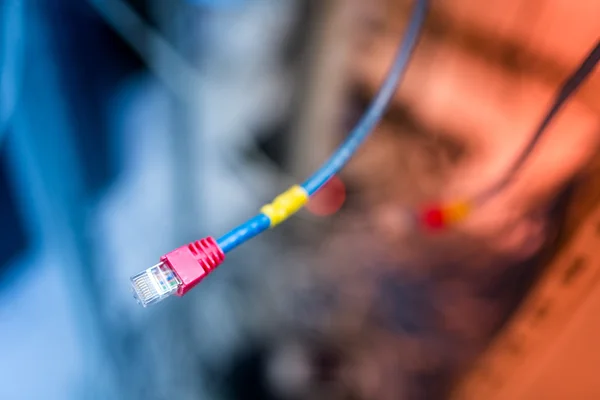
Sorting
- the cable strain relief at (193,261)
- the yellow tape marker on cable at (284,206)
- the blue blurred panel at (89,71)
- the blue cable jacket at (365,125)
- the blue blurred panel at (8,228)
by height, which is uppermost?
the blue blurred panel at (89,71)

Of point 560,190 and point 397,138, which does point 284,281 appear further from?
point 560,190

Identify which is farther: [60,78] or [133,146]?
[133,146]

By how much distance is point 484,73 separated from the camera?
0.70 metres

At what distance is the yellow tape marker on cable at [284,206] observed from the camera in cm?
36

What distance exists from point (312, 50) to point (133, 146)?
364 mm

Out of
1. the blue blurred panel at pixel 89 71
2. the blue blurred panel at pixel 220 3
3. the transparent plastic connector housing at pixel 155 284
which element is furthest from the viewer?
the blue blurred panel at pixel 220 3

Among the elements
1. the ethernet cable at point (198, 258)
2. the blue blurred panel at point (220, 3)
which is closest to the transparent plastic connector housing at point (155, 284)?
the ethernet cable at point (198, 258)

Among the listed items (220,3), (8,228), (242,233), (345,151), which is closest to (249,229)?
(242,233)

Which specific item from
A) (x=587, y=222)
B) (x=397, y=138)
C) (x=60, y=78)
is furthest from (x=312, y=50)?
(x=587, y=222)

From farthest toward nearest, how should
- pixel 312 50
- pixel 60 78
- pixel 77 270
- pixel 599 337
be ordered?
pixel 312 50 → pixel 77 270 → pixel 60 78 → pixel 599 337

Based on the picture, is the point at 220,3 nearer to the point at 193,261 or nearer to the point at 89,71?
the point at 89,71

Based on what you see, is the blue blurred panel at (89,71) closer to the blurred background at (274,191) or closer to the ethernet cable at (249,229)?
the blurred background at (274,191)

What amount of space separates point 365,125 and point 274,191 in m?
0.42

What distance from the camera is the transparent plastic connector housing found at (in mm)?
307
